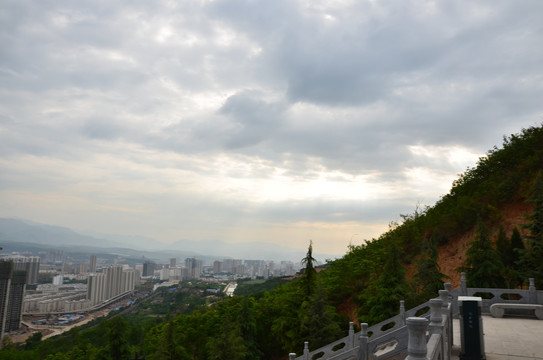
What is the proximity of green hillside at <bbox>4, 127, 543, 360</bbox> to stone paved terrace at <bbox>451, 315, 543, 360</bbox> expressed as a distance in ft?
17.5

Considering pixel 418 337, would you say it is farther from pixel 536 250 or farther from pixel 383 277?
pixel 536 250

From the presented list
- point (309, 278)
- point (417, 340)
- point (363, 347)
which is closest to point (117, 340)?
point (309, 278)

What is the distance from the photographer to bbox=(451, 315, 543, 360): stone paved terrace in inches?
290

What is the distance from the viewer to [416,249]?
30406 mm

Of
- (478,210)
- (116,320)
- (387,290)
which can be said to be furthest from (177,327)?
(478,210)

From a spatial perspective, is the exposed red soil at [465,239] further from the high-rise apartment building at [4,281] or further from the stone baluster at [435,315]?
the high-rise apartment building at [4,281]

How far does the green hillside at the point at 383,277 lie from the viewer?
701 inches

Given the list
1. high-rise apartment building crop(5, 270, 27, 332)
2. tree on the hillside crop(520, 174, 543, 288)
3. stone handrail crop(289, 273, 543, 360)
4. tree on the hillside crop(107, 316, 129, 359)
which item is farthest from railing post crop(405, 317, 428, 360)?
high-rise apartment building crop(5, 270, 27, 332)

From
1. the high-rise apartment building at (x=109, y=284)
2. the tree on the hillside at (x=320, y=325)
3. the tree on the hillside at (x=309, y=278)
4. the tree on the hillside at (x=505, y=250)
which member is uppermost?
the tree on the hillside at (x=505, y=250)

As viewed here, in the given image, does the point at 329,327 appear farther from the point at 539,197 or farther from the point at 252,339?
the point at 539,197

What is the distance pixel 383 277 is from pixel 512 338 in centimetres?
908

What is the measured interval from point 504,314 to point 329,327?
807 cm

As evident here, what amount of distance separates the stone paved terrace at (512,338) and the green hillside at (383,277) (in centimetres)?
534

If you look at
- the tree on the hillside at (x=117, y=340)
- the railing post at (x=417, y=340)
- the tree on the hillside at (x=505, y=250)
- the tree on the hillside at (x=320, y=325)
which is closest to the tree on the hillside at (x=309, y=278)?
the tree on the hillside at (x=320, y=325)
